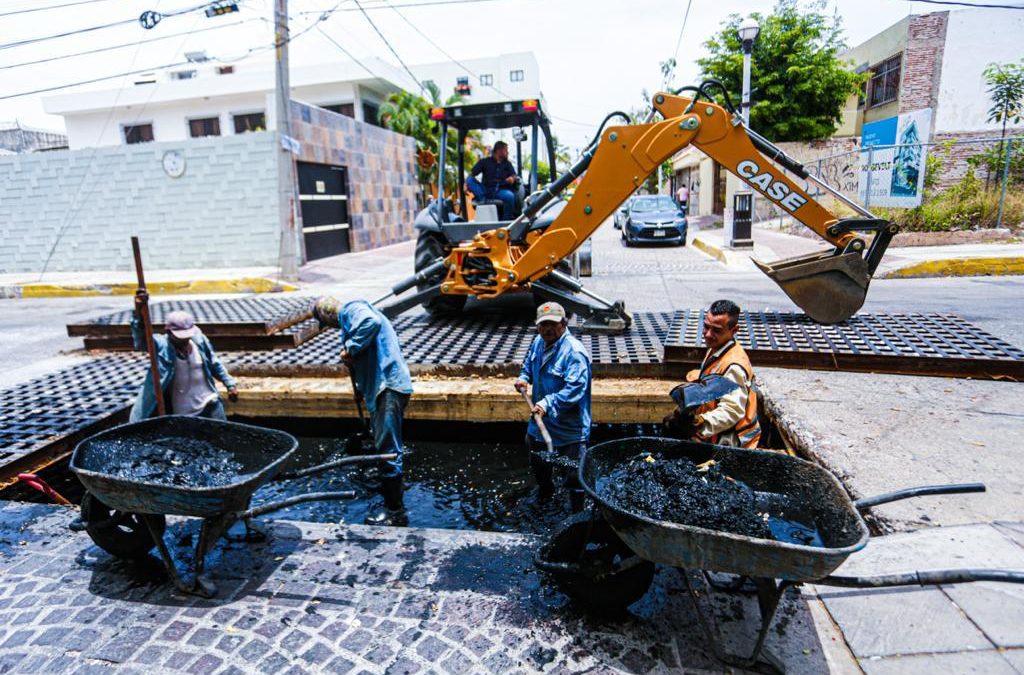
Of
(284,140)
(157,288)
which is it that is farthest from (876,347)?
(157,288)

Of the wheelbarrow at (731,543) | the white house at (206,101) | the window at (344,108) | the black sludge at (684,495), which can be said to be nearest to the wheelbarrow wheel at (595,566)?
the wheelbarrow at (731,543)

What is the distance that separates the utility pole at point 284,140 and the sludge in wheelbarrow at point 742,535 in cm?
1149

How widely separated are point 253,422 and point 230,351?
1.08 metres

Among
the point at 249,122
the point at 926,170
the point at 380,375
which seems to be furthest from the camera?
the point at 249,122

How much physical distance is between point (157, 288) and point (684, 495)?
13.5 metres

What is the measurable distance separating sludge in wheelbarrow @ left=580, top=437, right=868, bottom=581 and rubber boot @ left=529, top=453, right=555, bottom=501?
1314 millimetres

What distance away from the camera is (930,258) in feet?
35.8

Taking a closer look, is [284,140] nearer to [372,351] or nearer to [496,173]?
[496,173]

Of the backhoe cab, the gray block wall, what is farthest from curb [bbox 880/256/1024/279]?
the gray block wall

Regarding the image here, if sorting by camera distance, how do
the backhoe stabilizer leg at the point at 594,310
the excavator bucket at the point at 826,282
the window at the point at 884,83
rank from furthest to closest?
the window at the point at 884,83 → the backhoe stabilizer leg at the point at 594,310 → the excavator bucket at the point at 826,282

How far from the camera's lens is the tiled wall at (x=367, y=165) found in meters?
15.8

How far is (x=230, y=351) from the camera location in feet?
22.4

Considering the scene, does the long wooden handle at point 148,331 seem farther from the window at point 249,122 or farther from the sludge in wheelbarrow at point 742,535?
the window at point 249,122

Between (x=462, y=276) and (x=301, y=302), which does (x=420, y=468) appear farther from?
(x=301, y=302)
